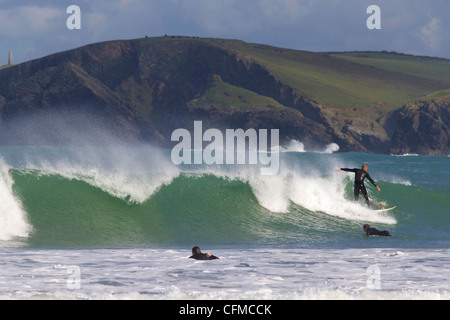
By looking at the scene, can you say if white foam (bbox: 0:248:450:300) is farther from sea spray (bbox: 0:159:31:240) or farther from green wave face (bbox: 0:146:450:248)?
sea spray (bbox: 0:159:31:240)

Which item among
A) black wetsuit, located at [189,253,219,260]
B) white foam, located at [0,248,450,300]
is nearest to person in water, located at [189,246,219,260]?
black wetsuit, located at [189,253,219,260]

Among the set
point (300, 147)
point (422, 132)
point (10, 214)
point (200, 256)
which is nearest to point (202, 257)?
point (200, 256)

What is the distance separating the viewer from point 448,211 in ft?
80.9

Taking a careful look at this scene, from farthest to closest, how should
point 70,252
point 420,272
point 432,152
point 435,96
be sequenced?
point 435,96
point 432,152
point 70,252
point 420,272

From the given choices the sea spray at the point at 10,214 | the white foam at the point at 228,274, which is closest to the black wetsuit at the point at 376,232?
the white foam at the point at 228,274

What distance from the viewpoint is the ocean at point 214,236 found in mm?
11234

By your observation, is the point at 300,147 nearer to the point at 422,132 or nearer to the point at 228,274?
the point at 422,132

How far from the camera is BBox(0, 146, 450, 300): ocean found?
442 inches

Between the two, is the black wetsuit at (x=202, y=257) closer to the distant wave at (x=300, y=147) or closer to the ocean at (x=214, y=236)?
the ocean at (x=214, y=236)

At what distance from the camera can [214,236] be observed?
61.6 ft

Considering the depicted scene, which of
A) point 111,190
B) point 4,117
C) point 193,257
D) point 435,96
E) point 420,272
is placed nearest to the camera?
point 420,272

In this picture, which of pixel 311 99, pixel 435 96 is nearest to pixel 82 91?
pixel 311 99

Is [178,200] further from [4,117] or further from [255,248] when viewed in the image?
[4,117]

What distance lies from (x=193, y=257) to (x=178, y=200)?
28.4ft
